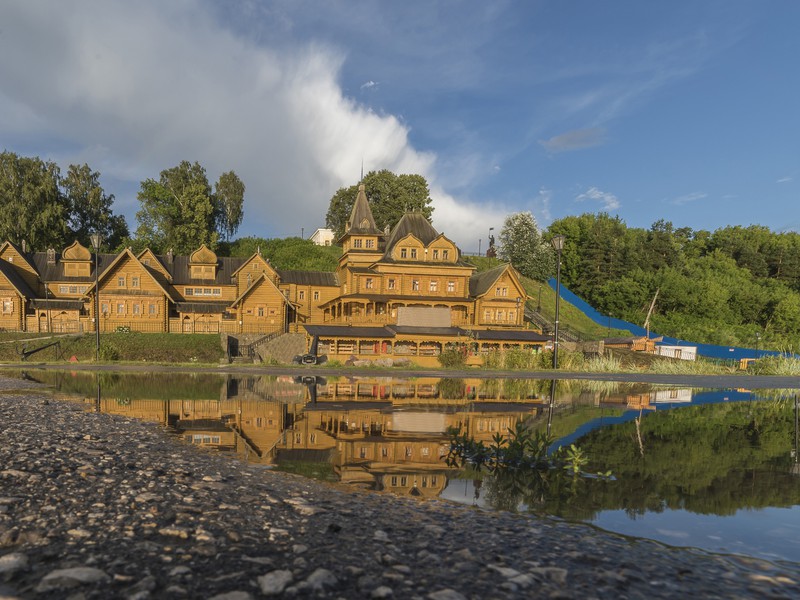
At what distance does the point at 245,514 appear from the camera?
5488 mm

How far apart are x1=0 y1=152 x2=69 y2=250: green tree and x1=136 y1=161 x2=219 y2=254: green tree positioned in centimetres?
1077

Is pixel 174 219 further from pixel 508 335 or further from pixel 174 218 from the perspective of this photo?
pixel 508 335

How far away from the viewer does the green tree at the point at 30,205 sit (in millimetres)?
66250

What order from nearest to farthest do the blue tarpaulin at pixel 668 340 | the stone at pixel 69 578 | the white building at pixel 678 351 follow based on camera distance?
the stone at pixel 69 578 < the white building at pixel 678 351 < the blue tarpaulin at pixel 668 340

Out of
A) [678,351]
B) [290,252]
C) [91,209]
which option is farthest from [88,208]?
[678,351]

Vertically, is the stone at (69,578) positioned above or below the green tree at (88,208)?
below

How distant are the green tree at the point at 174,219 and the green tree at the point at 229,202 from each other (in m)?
13.2

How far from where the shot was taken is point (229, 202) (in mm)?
88062

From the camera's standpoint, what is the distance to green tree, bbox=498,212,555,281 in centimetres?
7900

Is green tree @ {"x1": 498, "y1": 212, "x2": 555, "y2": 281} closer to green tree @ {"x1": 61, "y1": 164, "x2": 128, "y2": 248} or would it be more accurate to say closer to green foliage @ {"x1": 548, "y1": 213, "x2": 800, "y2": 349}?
green foliage @ {"x1": 548, "y1": 213, "x2": 800, "y2": 349}

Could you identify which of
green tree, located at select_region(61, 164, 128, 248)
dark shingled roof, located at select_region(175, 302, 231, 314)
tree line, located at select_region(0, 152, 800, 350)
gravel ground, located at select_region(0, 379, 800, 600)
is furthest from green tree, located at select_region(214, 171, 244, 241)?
gravel ground, located at select_region(0, 379, 800, 600)

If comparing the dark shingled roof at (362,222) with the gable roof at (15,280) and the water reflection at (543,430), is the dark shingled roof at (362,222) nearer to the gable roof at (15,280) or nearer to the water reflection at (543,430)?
the gable roof at (15,280)

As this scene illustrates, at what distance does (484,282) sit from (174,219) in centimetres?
4830

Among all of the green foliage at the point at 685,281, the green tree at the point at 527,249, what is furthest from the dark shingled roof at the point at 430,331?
the green foliage at the point at 685,281
